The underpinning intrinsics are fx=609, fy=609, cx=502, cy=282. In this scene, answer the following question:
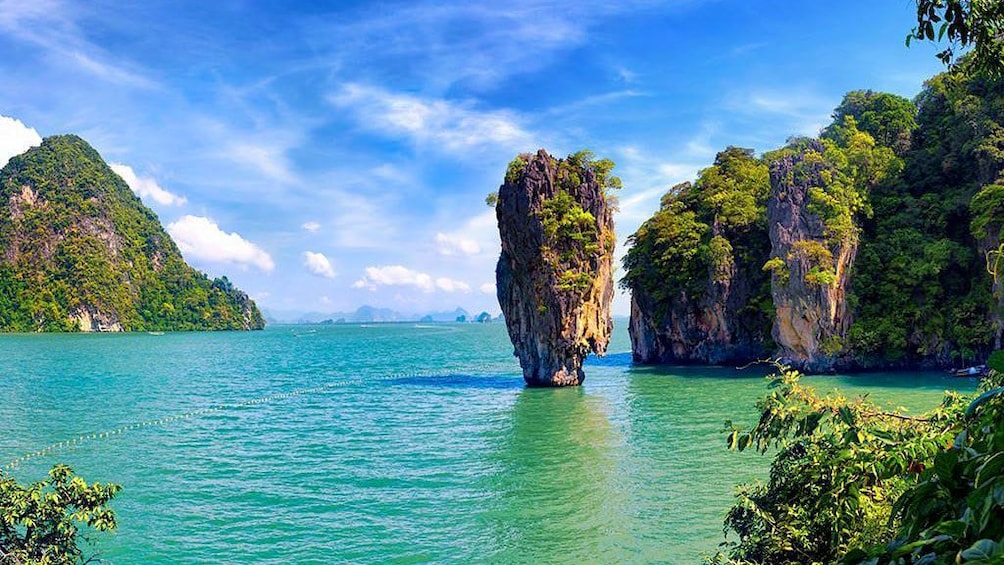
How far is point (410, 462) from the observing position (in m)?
19.4

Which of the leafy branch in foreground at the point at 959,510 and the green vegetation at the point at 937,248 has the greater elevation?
the green vegetation at the point at 937,248

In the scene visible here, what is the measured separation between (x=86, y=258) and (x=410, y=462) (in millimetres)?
126792

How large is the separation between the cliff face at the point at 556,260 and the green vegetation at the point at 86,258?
112 metres

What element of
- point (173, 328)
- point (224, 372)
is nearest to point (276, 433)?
point (224, 372)

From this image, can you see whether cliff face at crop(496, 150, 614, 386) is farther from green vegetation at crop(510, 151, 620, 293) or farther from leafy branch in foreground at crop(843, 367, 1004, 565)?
leafy branch in foreground at crop(843, 367, 1004, 565)

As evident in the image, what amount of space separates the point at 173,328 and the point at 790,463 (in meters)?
150

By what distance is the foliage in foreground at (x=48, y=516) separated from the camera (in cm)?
649

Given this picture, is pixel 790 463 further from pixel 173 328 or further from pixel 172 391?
pixel 173 328

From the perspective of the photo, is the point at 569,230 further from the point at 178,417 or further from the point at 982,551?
the point at 982,551

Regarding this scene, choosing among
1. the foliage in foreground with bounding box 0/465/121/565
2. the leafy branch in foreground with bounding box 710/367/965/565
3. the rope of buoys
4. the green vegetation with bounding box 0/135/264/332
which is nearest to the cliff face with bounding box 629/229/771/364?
the rope of buoys

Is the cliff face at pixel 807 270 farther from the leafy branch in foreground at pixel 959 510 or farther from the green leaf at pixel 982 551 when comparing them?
the green leaf at pixel 982 551

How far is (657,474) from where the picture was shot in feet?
55.9

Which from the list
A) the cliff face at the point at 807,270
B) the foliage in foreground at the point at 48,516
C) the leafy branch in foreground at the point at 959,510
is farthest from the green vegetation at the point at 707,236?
the leafy branch in foreground at the point at 959,510

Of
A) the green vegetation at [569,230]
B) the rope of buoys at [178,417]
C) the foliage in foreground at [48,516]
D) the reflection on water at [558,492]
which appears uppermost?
the green vegetation at [569,230]
